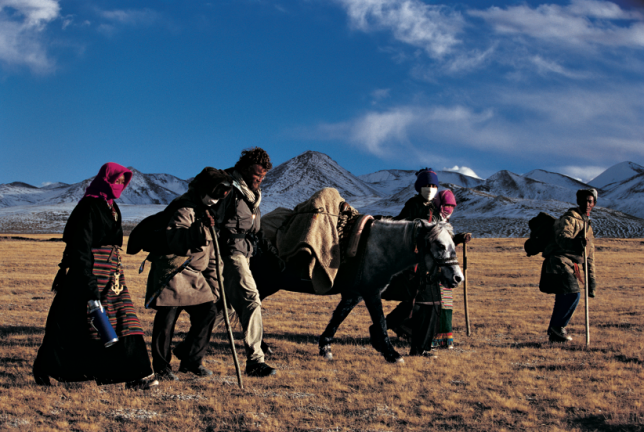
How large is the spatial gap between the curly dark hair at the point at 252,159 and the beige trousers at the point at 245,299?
103 cm

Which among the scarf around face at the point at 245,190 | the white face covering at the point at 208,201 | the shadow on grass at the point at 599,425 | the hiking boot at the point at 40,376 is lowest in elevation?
the shadow on grass at the point at 599,425

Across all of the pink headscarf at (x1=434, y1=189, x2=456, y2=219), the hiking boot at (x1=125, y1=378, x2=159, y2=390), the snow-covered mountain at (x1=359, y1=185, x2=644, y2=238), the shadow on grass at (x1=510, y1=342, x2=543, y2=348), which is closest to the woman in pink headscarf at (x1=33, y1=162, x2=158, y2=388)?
the hiking boot at (x1=125, y1=378, x2=159, y2=390)

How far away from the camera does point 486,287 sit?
16094mm

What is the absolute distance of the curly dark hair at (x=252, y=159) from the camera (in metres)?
5.55

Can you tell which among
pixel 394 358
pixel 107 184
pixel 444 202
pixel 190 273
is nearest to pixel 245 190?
pixel 190 273

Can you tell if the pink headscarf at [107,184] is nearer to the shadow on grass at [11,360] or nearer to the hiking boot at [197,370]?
the hiking boot at [197,370]

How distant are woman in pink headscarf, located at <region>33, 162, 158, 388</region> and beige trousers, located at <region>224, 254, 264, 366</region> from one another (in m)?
1.07

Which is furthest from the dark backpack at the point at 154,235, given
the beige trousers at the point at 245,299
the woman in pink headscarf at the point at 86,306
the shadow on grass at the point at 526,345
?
the shadow on grass at the point at 526,345

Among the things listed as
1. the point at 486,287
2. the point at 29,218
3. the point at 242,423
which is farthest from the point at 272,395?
the point at 29,218

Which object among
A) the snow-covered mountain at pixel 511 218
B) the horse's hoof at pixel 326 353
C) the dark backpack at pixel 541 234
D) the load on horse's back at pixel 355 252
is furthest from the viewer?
the snow-covered mountain at pixel 511 218

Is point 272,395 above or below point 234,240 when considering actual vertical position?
below

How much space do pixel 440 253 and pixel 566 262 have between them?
288cm

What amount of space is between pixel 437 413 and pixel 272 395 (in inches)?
59.0

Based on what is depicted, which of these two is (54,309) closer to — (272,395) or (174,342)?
(272,395)
